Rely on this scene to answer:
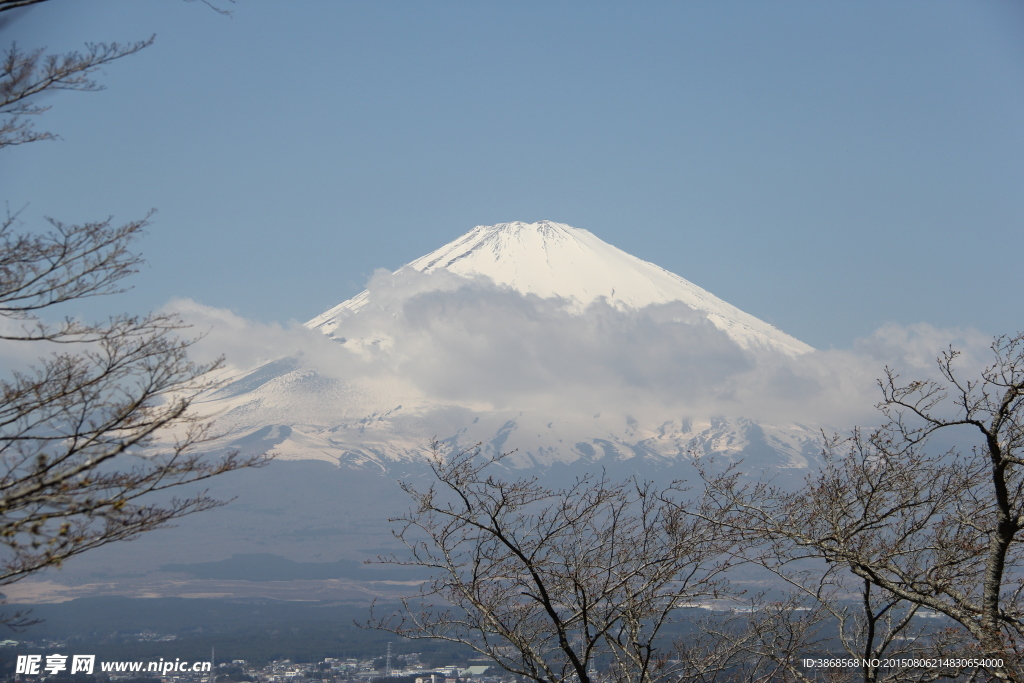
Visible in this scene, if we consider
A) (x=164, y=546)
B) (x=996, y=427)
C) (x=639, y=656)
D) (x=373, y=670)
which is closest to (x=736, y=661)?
(x=639, y=656)

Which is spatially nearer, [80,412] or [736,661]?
[80,412]

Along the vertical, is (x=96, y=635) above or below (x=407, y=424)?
below

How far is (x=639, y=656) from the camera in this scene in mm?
7594

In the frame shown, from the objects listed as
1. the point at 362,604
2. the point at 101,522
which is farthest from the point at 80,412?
the point at 362,604

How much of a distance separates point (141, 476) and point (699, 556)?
463cm

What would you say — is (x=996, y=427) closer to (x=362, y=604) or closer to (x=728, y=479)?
(x=728, y=479)

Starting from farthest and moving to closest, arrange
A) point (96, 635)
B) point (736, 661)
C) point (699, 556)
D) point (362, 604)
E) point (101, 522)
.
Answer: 1. point (362, 604)
2. point (96, 635)
3. point (736, 661)
4. point (699, 556)
5. point (101, 522)

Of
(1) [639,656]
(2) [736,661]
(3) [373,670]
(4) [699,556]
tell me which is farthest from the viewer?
(3) [373,670]

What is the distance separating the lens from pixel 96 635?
2640 inches

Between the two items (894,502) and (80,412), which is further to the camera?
(894,502)

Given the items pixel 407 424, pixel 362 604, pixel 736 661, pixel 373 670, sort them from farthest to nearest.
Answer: pixel 407 424, pixel 362 604, pixel 373 670, pixel 736 661

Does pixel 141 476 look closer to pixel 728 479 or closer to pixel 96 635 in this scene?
pixel 728 479

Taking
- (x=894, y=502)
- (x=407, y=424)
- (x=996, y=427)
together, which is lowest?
(x=894, y=502)

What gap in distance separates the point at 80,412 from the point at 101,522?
34.7 inches
